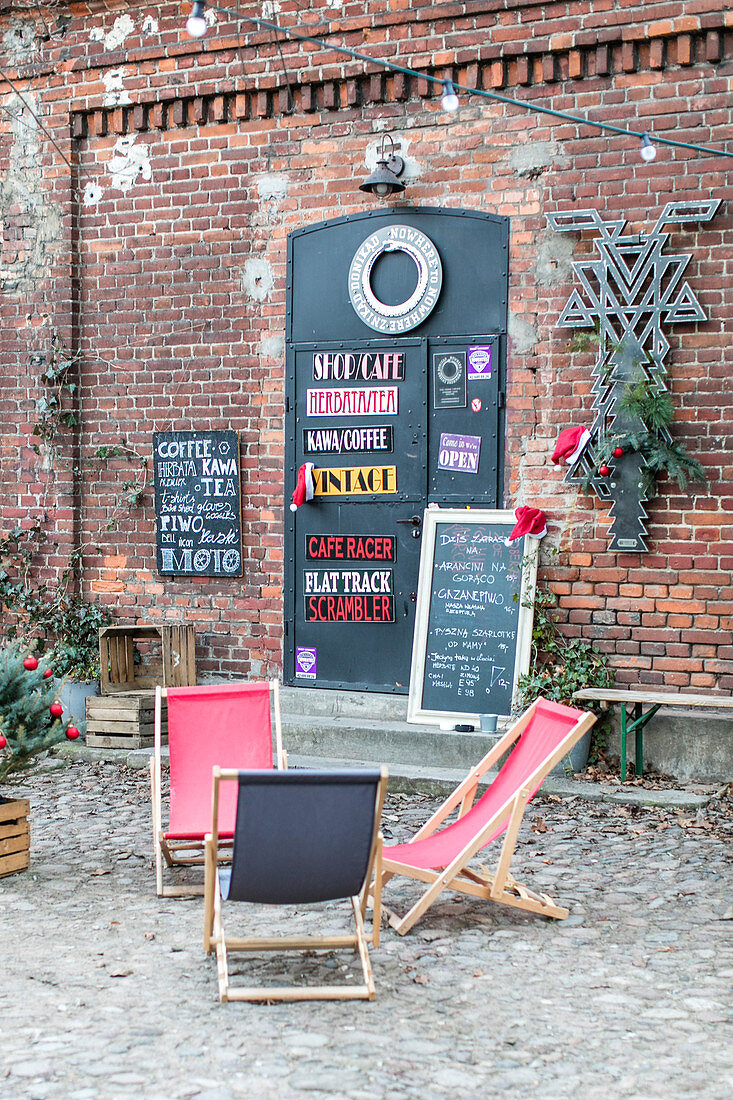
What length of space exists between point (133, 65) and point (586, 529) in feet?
16.1

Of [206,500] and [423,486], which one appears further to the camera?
[206,500]

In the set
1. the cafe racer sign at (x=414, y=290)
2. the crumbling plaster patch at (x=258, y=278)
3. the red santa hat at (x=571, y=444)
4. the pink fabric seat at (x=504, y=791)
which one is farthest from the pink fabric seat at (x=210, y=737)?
the crumbling plaster patch at (x=258, y=278)

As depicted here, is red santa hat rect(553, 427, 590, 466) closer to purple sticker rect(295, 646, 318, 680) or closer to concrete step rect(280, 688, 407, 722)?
concrete step rect(280, 688, 407, 722)

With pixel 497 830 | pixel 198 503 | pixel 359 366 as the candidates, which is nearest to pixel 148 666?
pixel 198 503

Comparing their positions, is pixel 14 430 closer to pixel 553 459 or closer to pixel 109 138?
pixel 109 138

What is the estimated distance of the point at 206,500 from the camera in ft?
28.3

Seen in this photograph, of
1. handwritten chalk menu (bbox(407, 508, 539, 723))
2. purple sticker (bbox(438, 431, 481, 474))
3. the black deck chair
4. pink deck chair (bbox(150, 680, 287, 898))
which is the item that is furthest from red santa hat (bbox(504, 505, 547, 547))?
the black deck chair

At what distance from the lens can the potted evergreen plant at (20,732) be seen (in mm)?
→ 5414

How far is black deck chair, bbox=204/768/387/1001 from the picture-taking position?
392cm

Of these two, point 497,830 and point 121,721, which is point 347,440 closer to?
point 121,721

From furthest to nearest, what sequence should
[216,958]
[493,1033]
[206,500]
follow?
[206,500], [216,958], [493,1033]

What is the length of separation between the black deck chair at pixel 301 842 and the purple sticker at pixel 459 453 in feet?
13.3

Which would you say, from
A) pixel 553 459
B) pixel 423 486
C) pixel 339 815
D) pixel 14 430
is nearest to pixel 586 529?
pixel 553 459

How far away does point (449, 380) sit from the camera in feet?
25.7
